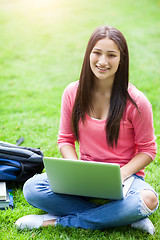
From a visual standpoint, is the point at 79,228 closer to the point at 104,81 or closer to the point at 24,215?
the point at 24,215

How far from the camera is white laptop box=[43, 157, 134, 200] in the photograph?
2.35 metres

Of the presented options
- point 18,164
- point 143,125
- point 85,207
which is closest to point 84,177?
point 85,207

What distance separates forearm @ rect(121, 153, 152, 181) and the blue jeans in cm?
8

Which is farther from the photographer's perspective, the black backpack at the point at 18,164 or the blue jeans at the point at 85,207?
the black backpack at the point at 18,164

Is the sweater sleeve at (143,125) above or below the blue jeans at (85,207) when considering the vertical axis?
above

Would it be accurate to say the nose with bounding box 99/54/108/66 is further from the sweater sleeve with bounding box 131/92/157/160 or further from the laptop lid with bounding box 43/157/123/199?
the laptop lid with bounding box 43/157/123/199

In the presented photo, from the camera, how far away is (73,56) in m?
6.91

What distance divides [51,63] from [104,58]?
4.21 meters

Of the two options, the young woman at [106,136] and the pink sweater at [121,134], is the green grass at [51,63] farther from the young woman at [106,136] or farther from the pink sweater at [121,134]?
the pink sweater at [121,134]

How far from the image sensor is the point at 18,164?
3.12m

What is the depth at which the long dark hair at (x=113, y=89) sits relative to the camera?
2611 millimetres

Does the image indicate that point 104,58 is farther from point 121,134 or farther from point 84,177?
point 84,177

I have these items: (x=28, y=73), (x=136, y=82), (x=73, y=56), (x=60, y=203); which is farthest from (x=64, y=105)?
(x=73, y=56)

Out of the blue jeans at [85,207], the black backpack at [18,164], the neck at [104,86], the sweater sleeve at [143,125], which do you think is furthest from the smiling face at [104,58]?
the black backpack at [18,164]
